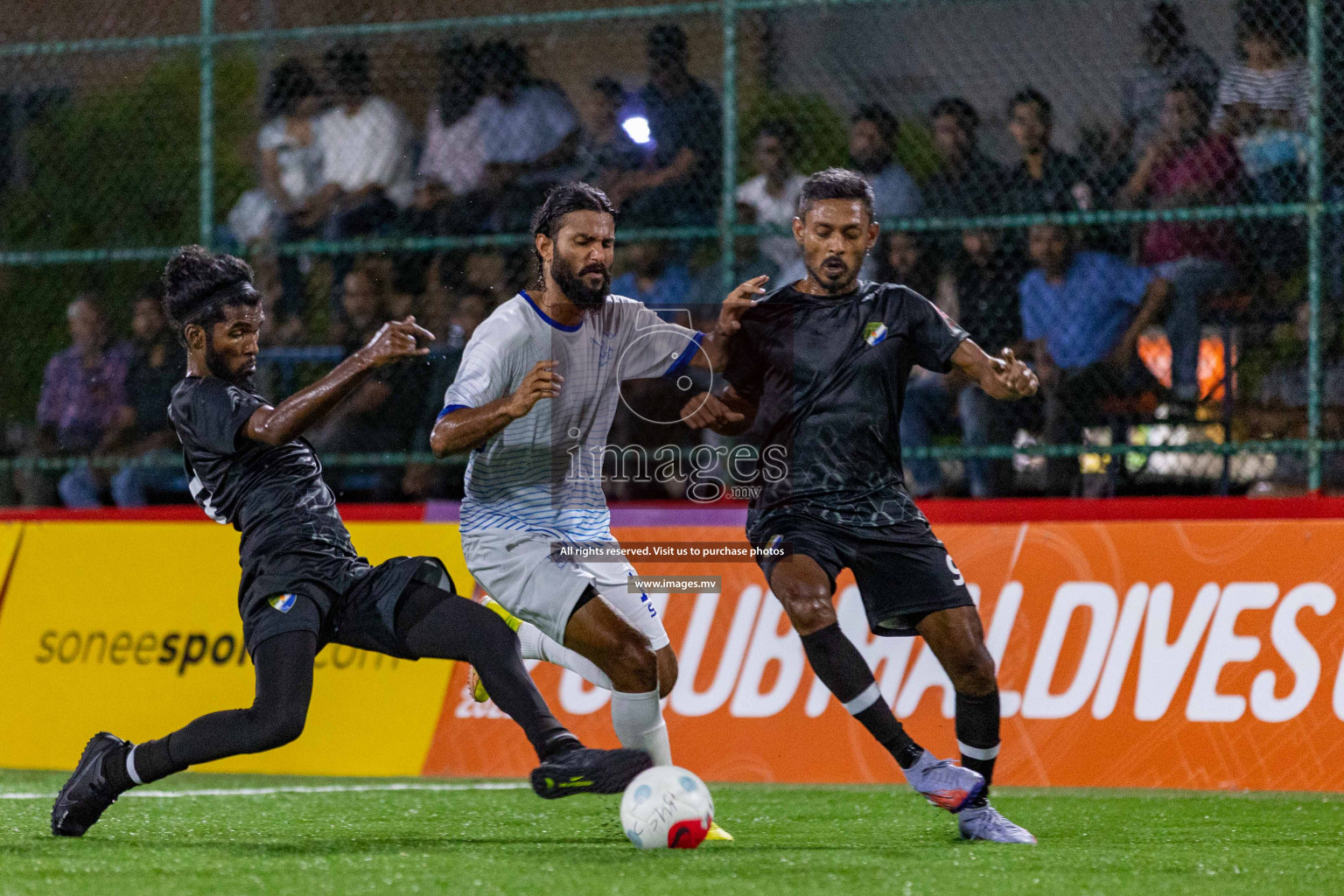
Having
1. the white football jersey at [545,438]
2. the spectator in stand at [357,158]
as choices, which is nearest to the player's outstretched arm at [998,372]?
the white football jersey at [545,438]

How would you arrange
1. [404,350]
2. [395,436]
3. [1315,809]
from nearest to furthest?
[404,350], [1315,809], [395,436]

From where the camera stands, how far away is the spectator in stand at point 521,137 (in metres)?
8.37

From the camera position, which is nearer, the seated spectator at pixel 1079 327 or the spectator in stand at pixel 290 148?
the seated spectator at pixel 1079 327

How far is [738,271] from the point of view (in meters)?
7.91

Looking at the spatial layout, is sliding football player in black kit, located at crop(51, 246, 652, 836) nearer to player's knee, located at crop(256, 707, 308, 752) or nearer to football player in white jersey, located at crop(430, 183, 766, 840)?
player's knee, located at crop(256, 707, 308, 752)

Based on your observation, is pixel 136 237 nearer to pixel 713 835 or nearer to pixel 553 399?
pixel 553 399

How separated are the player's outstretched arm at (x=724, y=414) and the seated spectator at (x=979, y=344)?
1.90 m

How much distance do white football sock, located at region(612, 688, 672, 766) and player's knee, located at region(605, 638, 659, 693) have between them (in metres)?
0.03

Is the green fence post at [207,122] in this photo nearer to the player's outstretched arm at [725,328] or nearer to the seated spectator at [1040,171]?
the player's outstretched arm at [725,328]

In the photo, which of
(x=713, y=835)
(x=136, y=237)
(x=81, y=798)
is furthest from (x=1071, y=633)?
(x=136, y=237)

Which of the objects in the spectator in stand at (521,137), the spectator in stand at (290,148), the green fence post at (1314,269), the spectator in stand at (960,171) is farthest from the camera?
the spectator in stand at (290,148)

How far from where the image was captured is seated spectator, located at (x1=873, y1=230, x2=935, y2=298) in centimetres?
771

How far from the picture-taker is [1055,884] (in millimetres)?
4391

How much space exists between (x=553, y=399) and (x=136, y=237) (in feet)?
14.3
